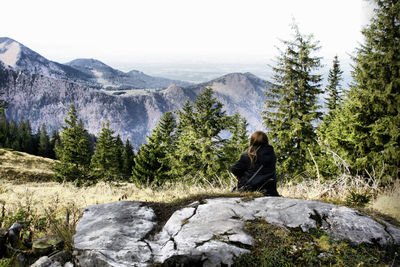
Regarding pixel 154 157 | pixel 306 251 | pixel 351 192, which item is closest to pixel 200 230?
pixel 306 251

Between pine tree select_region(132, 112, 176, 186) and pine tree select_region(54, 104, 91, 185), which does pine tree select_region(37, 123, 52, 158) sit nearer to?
pine tree select_region(54, 104, 91, 185)

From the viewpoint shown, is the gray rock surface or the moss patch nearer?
the moss patch

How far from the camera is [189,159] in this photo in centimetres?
1959

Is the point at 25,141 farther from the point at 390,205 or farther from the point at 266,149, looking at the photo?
the point at 390,205

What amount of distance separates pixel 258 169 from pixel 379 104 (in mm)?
9694

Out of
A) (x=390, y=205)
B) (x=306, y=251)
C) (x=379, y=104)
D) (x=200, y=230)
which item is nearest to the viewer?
(x=306, y=251)

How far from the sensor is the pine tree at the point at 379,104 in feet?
34.7

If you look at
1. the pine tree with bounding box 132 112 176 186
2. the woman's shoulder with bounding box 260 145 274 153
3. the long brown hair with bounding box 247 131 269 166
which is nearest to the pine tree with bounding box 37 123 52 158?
the pine tree with bounding box 132 112 176 186

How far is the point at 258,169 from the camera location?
521 centimetres

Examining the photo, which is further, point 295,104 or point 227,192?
point 295,104

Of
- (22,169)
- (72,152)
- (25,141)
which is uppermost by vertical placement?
(72,152)

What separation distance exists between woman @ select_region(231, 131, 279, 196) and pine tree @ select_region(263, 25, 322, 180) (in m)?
12.2

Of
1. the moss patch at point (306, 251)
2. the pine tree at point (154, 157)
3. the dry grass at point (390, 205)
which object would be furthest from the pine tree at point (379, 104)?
the pine tree at point (154, 157)

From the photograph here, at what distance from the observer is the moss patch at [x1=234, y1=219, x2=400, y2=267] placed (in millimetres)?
2535
